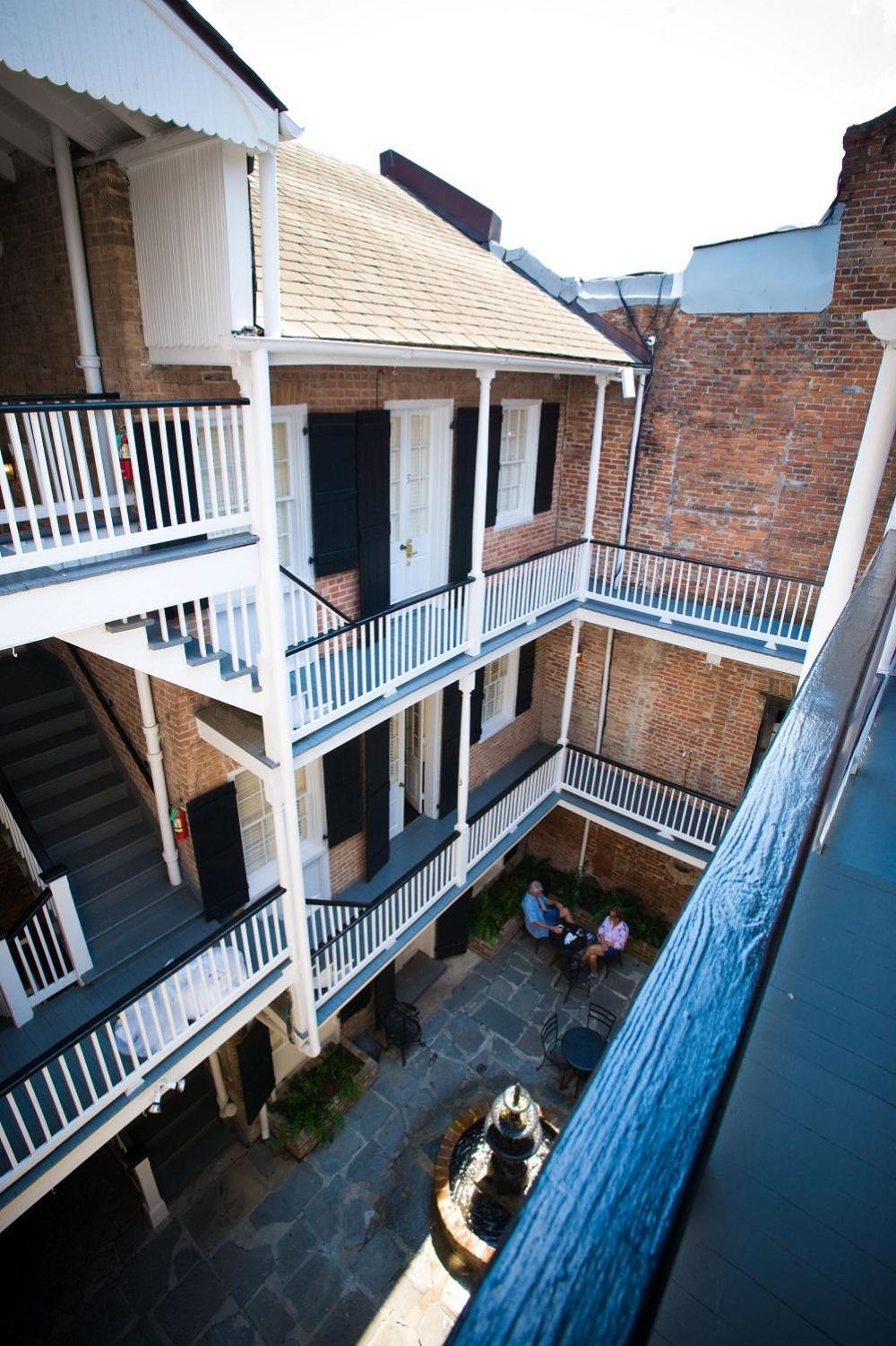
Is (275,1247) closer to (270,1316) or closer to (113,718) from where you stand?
(270,1316)

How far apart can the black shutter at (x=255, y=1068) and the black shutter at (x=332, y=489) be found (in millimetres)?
5395

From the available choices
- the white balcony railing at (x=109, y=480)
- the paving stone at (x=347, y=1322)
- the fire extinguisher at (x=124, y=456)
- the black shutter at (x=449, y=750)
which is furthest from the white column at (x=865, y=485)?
the paving stone at (x=347, y=1322)

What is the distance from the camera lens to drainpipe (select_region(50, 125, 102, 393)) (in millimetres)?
4941

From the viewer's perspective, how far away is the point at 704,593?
32.6ft

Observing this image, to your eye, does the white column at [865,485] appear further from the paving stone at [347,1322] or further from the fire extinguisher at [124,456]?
the paving stone at [347,1322]

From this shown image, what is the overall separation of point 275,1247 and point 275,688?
6.51 metres

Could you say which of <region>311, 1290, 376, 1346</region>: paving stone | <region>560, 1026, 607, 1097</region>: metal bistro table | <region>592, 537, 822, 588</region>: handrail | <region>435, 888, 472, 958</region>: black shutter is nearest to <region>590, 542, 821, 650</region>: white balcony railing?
<region>592, 537, 822, 588</region>: handrail

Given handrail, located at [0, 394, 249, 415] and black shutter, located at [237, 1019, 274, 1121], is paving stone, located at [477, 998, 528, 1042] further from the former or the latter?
handrail, located at [0, 394, 249, 415]

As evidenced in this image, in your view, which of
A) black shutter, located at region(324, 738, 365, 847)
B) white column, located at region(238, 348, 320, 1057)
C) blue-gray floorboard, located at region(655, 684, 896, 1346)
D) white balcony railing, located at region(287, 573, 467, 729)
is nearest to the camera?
blue-gray floorboard, located at region(655, 684, 896, 1346)

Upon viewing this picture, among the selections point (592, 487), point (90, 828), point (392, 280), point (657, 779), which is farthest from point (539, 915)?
point (392, 280)

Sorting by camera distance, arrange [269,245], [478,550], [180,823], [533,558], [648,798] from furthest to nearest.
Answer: [648,798], [533,558], [478,550], [180,823], [269,245]

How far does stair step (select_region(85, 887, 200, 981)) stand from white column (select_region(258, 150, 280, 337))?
534 centimetres

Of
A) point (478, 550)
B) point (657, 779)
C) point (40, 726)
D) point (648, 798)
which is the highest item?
point (478, 550)

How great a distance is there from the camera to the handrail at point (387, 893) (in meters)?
7.33
